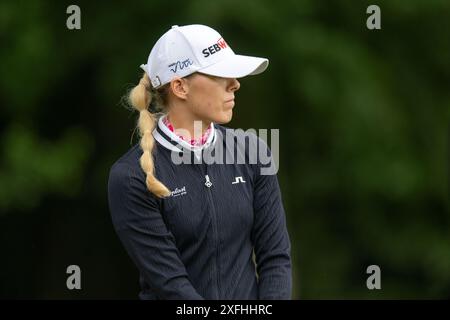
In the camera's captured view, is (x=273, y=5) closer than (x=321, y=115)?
Yes

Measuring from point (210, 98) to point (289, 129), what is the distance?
663cm

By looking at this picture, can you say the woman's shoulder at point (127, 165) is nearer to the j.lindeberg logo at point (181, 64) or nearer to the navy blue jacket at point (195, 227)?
the navy blue jacket at point (195, 227)

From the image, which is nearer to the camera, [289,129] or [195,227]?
[195,227]

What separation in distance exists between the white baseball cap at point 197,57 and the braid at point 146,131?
138 mm

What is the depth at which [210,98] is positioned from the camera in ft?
15.4

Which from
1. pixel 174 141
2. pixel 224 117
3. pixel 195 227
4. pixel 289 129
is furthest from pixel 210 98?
pixel 289 129

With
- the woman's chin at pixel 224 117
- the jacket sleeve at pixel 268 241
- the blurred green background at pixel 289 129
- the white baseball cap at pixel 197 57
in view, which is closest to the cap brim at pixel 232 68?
the white baseball cap at pixel 197 57

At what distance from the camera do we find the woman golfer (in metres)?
4.59

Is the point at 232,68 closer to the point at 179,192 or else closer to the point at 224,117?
the point at 224,117

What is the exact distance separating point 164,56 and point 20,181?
6.39 meters

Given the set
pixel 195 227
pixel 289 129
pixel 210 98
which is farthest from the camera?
pixel 289 129
